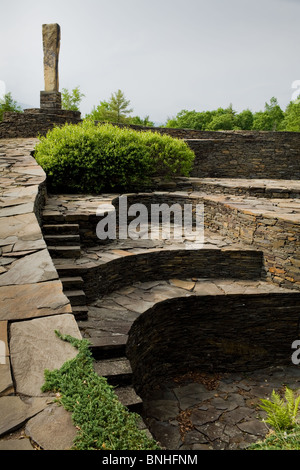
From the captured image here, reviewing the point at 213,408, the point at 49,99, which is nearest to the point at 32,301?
the point at 213,408

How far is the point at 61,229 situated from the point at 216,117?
4218cm

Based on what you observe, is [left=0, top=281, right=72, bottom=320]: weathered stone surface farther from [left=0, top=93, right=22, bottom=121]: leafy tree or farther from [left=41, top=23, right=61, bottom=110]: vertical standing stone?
[left=0, top=93, right=22, bottom=121]: leafy tree

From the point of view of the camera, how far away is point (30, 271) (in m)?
2.56

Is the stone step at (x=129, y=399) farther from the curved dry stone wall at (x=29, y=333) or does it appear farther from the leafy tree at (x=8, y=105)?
the leafy tree at (x=8, y=105)

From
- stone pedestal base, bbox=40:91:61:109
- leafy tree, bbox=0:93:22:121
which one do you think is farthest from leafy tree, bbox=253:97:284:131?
stone pedestal base, bbox=40:91:61:109

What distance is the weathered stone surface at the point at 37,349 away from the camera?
161 centimetres

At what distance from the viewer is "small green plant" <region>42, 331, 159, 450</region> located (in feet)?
4.39

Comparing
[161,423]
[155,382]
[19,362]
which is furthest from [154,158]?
[19,362]

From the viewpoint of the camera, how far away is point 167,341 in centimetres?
485

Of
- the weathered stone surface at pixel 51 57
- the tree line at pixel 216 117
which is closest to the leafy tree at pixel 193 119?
the tree line at pixel 216 117

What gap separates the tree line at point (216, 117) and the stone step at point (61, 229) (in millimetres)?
19691

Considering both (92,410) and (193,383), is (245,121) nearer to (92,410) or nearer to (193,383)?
(193,383)

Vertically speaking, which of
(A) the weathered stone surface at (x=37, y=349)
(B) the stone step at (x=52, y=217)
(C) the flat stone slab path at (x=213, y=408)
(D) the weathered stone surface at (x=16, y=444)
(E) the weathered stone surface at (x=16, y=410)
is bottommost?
(C) the flat stone slab path at (x=213, y=408)

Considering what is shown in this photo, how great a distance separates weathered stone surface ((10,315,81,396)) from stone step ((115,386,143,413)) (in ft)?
4.96
